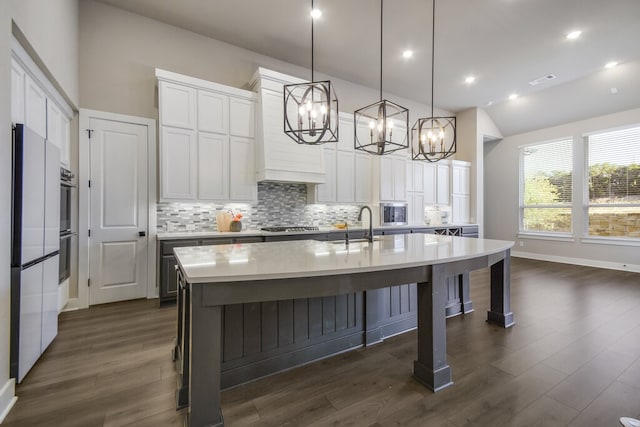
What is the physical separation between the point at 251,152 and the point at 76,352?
2987 millimetres

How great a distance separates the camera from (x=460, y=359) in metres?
2.32

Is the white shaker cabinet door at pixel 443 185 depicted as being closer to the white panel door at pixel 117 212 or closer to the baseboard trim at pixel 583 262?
the baseboard trim at pixel 583 262

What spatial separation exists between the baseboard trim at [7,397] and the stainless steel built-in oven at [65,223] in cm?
153

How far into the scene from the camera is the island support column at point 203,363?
1408 mm

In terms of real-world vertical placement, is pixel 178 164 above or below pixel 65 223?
above

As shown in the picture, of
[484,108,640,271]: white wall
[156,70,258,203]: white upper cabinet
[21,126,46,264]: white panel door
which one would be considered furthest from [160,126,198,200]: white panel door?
[484,108,640,271]: white wall

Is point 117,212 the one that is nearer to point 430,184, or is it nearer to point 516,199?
point 430,184

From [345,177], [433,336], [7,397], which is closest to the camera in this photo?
[7,397]

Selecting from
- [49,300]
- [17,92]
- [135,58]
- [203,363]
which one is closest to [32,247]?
[49,300]

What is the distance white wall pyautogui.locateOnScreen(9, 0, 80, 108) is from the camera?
86.2 inches

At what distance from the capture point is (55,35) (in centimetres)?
277

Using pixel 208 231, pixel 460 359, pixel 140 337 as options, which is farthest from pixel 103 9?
pixel 460 359

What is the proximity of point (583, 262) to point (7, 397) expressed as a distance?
8.83 m

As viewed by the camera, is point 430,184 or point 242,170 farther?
point 430,184
